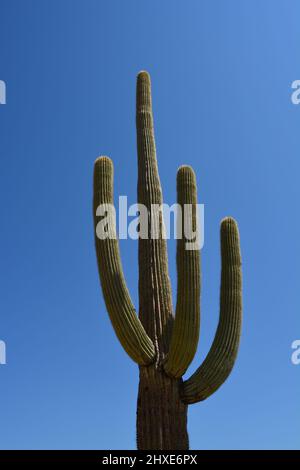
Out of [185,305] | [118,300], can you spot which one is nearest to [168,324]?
[185,305]

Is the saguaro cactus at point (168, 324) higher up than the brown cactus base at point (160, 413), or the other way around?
the saguaro cactus at point (168, 324)

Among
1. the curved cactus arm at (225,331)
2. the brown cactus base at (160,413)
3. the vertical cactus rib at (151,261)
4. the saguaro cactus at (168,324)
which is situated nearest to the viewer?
the brown cactus base at (160,413)

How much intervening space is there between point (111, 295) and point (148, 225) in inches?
51.4

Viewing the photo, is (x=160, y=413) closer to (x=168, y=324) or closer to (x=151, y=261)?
(x=168, y=324)

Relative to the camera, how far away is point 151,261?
9.95 metres

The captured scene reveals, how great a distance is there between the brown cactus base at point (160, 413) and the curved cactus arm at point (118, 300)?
0.88ft

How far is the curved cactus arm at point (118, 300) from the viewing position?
9148 millimetres

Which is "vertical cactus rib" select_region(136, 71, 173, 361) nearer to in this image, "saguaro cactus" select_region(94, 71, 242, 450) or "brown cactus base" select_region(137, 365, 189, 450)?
"saguaro cactus" select_region(94, 71, 242, 450)

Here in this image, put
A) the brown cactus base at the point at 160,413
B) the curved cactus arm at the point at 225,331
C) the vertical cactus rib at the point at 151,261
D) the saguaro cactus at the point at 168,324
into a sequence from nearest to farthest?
the brown cactus base at the point at 160,413 → the saguaro cactus at the point at 168,324 → the curved cactus arm at the point at 225,331 → the vertical cactus rib at the point at 151,261

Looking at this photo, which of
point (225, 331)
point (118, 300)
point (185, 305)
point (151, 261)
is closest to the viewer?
point (185, 305)

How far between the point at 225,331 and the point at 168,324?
74 cm

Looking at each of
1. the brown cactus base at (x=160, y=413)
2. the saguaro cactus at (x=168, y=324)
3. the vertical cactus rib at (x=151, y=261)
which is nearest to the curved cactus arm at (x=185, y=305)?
the saguaro cactus at (x=168, y=324)

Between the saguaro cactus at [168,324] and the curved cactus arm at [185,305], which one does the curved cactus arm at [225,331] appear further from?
the curved cactus arm at [185,305]
